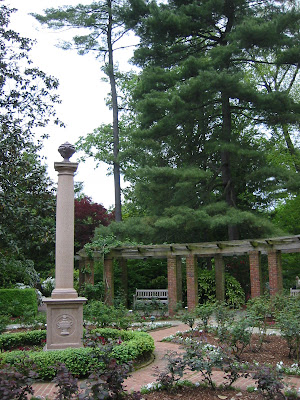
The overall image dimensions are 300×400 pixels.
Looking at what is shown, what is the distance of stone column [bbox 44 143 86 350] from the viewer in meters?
7.32

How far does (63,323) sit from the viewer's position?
732 centimetres

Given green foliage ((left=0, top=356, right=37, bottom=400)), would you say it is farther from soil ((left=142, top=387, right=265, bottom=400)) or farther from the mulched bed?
the mulched bed

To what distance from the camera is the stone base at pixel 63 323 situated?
7.29m

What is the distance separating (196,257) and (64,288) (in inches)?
314

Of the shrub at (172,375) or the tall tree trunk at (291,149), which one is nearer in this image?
the shrub at (172,375)

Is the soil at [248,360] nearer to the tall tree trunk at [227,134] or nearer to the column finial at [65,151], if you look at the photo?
the column finial at [65,151]

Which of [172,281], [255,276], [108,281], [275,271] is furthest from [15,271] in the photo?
[275,271]

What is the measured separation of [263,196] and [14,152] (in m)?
12.1

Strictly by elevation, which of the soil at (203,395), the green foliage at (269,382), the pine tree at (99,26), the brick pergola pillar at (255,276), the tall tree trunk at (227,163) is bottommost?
the soil at (203,395)

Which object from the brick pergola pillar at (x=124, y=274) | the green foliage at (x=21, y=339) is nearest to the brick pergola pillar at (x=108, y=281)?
the brick pergola pillar at (x=124, y=274)

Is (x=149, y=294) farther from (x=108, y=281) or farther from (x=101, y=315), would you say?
(x=101, y=315)

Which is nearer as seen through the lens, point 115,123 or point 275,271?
point 275,271

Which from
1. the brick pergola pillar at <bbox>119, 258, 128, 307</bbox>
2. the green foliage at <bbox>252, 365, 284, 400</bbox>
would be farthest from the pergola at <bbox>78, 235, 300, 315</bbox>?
the green foliage at <bbox>252, 365, 284, 400</bbox>

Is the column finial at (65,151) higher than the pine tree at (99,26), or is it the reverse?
the pine tree at (99,26)
